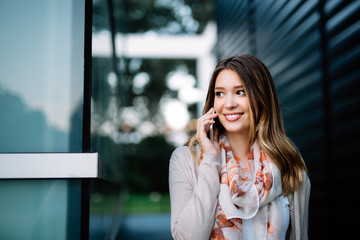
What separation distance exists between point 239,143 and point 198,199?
55 cm

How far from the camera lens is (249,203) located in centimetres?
208

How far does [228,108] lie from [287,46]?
1149 mm

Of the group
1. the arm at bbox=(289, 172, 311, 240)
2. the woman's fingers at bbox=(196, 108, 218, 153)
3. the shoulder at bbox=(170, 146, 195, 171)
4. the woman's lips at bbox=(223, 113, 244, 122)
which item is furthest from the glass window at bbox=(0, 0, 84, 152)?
the arm at bbox=(289, 172, 311, 240)

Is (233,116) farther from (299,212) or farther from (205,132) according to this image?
(299,212)

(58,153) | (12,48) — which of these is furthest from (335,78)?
(12,48)

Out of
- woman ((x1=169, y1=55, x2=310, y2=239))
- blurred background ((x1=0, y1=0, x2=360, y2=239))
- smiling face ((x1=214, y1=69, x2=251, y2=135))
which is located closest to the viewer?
blurred background ((x1=0, y1=0, x2=360, y2=239))

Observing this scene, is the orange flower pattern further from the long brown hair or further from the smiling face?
the smiling face

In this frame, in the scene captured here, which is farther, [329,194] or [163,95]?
[163,95]

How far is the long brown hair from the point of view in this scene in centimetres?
214

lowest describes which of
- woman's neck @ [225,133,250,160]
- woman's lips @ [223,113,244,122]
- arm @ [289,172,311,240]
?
arm @ [289,172,311,240]

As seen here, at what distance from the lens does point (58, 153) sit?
6.08ft

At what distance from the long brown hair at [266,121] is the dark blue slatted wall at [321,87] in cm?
28

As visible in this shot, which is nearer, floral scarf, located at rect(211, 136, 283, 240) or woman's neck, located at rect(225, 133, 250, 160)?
floral scarf, located at rect(211, 136, 283, 240)

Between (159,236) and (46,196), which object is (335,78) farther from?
(159,236)
